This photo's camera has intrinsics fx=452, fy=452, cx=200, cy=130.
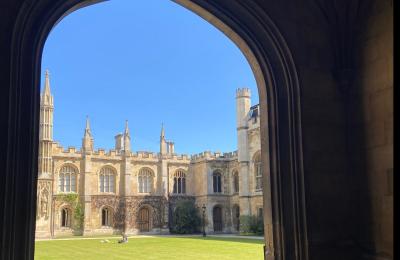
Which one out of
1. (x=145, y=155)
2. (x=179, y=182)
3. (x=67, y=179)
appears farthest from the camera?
(x=179, y=182)

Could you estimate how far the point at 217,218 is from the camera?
116ft

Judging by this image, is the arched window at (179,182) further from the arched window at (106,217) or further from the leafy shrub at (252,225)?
the leafy shrub at (252,225)

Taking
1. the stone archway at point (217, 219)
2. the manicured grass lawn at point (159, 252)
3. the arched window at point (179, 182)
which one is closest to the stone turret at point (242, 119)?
the stone archway at point (217, 219)

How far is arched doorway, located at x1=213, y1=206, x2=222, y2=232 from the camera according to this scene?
35034 millimetres

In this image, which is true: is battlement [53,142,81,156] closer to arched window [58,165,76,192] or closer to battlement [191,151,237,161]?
arched window [58,165,76,192]

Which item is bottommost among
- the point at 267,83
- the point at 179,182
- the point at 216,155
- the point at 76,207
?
the point at 76,207

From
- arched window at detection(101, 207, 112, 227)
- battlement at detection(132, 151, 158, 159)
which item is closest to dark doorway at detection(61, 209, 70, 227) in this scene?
arched window at detection(101, 207, 112, 227)

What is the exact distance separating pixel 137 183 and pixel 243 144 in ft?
32.5

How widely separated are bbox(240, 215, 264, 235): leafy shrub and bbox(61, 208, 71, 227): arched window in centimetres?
1236

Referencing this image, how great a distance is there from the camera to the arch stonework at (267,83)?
3.54 meters

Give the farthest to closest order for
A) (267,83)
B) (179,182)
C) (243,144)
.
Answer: (179,182) < (243,144) < (267,83)

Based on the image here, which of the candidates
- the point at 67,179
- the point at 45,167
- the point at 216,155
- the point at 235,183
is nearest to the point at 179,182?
the point at 216,155

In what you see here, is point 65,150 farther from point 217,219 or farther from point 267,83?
point 267,83

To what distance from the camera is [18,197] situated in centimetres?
327
